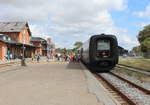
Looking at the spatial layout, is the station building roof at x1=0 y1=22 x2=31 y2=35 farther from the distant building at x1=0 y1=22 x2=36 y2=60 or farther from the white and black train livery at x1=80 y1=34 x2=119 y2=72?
the white and black train livery at x1=80 y1=34 x2=119 y2=72

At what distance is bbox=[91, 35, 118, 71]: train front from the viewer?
20562 mm

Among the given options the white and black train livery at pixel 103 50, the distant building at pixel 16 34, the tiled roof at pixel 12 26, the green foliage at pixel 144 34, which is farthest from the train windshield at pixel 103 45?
the green foliage at pixel 144 34

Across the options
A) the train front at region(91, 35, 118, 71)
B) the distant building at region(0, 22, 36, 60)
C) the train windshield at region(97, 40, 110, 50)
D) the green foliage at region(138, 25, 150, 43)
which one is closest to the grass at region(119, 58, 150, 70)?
the train front at region(91, 35, 118, 71)

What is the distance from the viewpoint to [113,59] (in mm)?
20703

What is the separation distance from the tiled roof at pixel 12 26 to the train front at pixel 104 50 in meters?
44.0

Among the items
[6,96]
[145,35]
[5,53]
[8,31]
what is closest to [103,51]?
[6,96]

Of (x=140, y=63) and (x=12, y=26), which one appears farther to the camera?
(x=12, y=26)

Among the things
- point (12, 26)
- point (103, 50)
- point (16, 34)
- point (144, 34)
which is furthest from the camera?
point (144, 34)

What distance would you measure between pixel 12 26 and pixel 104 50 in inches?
1891

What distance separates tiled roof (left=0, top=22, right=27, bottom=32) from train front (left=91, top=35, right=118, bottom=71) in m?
44.0

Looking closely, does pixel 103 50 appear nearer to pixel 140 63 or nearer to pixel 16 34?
pixel 140 63

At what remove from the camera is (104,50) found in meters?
20.9

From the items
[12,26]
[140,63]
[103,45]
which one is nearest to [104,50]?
[103,45]

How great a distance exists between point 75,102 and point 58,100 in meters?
0.60
